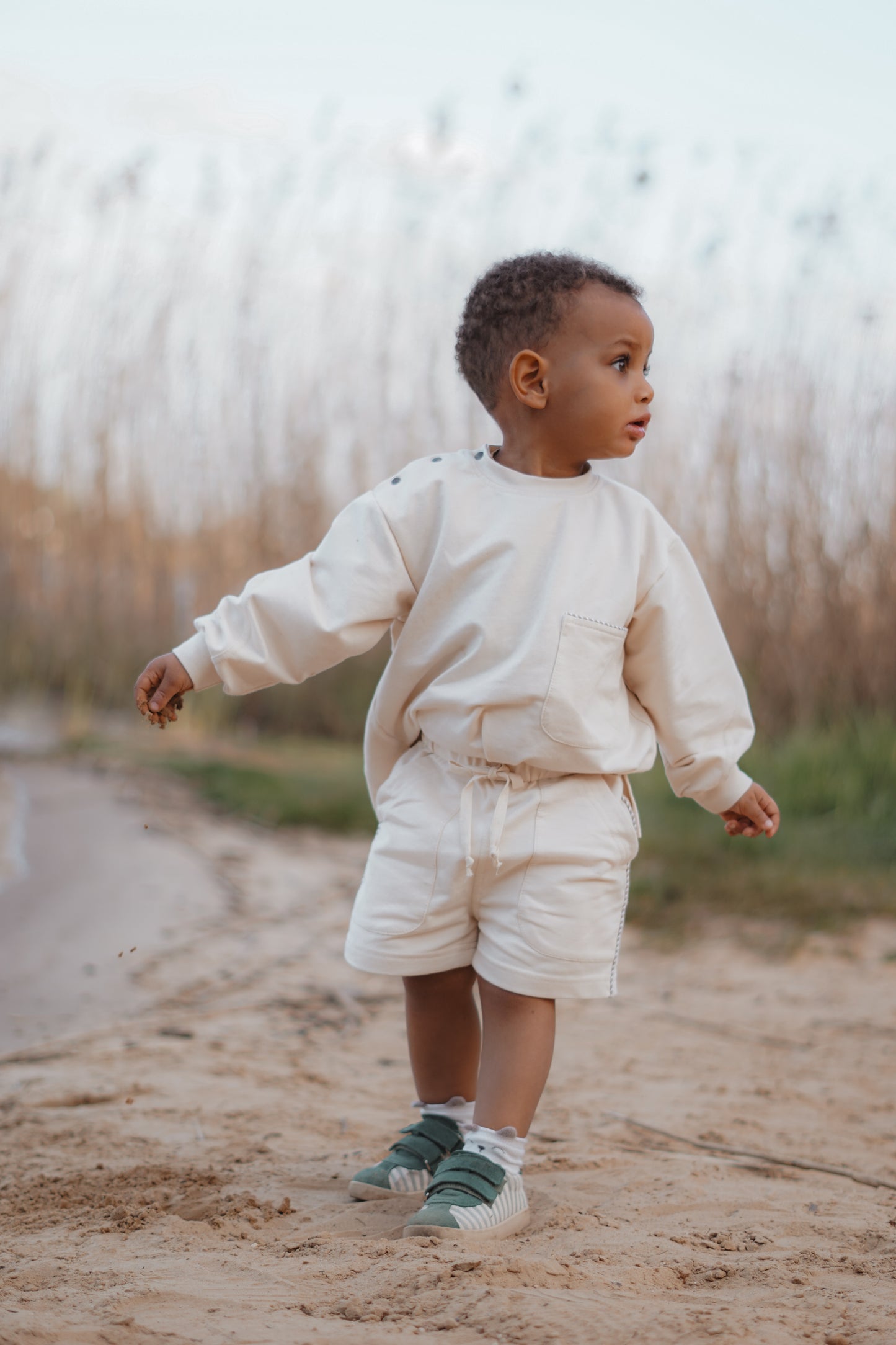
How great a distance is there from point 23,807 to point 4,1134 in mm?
2456

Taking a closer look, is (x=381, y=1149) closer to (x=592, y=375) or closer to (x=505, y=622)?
(x=505, y=622)

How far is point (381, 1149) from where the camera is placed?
77.0 inches

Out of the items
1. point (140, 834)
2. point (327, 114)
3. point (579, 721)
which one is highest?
point (327, 114)

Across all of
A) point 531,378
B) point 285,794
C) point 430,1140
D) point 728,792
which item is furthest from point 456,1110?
point 285,794

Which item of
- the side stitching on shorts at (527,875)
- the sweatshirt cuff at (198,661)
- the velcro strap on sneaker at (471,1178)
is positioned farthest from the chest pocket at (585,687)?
the velcro strap on sneaker at (471,1178)

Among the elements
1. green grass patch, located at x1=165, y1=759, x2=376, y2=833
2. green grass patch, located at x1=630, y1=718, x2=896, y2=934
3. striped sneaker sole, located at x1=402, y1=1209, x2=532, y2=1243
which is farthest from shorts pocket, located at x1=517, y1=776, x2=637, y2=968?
green grass patch, located at x1=165, y1=759, x2=376, y2=833

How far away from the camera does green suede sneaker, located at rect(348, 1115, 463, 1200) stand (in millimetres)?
1706

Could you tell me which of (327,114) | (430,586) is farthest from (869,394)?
(430,586)

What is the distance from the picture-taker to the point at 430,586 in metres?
1.71

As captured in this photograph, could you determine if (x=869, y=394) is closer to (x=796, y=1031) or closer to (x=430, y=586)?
(x=796, y=1031)

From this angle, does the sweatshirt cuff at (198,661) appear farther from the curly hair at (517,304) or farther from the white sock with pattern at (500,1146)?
the white sock with pattern at (500,1146)

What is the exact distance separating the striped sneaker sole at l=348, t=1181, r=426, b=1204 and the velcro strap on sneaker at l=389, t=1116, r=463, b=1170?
5 centimetres

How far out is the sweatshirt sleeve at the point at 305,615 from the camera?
166cm

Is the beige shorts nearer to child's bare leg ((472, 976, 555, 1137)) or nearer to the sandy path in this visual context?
child's bare leg ((472, 976, 555, 1137))
